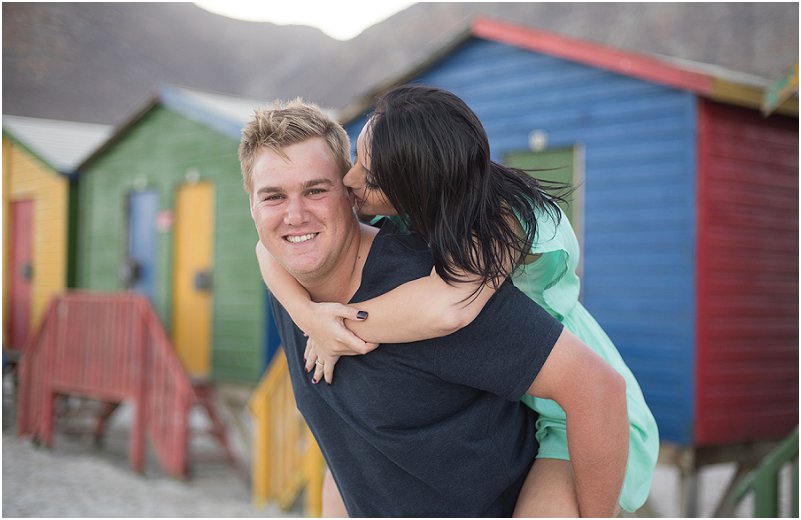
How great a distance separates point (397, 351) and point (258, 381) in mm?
8822

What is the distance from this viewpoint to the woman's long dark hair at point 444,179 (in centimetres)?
189

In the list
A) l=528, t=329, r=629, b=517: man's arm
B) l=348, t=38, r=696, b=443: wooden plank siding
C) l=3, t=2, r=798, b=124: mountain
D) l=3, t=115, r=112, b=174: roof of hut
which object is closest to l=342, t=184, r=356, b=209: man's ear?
l=528, t=329, r=629, b=517: man's arm

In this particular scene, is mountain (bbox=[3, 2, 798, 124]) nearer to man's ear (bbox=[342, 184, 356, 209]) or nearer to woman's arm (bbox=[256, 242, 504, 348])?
man's ear (bbox=[342, 184, 356, 209])

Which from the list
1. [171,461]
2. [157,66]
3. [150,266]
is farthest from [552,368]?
[157,66]

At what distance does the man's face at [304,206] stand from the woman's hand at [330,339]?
0.42 ft

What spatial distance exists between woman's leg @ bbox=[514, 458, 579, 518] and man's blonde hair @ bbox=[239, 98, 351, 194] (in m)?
0.87

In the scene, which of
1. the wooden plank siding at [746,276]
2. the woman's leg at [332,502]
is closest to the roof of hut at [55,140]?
the wooden plank siding at [746,276]

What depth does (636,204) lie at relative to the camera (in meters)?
7.18

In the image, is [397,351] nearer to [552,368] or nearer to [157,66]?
[552,368]

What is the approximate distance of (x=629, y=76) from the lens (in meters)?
7.29

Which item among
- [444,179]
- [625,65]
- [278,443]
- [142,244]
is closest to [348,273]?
[444,179]

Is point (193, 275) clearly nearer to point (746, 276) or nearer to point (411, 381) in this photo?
point (746, 276)

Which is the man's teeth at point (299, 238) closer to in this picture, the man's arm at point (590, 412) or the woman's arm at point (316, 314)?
the woman's arm at point (316, 314)

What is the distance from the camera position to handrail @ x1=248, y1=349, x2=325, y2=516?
8281mm
